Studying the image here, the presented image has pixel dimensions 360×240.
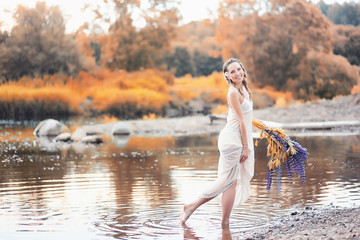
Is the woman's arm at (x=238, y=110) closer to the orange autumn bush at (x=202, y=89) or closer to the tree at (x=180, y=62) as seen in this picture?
the orange autumn bush at (x=202, y=89)

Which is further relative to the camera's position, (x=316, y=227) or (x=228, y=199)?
(x=228, y=199)

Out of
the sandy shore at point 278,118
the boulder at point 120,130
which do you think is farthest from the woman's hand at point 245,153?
the boulder at point 120,130

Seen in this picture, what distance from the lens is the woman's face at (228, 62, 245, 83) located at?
6.36m

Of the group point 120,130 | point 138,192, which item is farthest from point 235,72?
point 120,130

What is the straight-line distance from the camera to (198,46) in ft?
130

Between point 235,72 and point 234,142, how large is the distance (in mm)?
676

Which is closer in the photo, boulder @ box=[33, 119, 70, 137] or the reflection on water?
the reflection on water

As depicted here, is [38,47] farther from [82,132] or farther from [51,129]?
[82,132]

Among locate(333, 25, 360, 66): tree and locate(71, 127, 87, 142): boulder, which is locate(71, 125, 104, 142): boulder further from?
locate(333, 25, 360, 66): tree

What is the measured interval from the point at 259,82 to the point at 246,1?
171 inches

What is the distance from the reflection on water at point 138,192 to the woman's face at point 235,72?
57.0 inches

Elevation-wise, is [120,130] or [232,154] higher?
[232,154]

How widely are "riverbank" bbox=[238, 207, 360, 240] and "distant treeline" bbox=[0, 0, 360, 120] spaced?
28074 mm

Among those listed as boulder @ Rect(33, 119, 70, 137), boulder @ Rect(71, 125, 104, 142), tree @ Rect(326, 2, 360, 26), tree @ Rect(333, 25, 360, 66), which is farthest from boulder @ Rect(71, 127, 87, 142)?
tree @ Rect(326, 2, 360, 26)
